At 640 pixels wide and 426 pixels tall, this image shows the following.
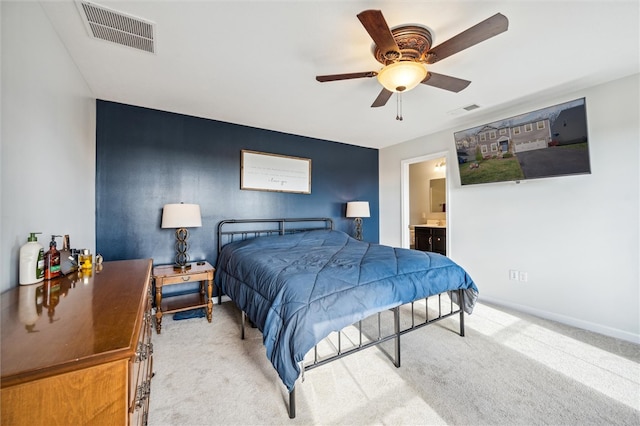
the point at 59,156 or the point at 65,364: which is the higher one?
the point at 59,156

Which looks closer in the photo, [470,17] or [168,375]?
[470,17]

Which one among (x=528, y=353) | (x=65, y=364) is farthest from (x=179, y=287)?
(x=528, y=353)

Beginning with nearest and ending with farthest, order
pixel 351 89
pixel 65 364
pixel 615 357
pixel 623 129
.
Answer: pixel 65 364 < pixel 615 357 < pixel 623 129 < pixel 351 89

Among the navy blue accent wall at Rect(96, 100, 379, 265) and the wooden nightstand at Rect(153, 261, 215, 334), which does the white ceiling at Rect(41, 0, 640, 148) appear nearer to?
the navy blue accent wall at Rect(96, 100, 379, 265)

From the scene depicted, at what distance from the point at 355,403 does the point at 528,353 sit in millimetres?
1659

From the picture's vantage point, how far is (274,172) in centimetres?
393

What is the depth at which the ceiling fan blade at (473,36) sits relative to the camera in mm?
1348

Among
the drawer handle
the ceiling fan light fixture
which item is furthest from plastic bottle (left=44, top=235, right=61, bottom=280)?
the ceiling fan light fixture

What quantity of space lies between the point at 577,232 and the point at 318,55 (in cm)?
319

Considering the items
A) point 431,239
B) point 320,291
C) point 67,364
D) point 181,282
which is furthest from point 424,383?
point 431,239

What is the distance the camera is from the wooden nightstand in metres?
2.61

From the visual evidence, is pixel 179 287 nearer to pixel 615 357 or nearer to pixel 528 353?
pixel 528 353

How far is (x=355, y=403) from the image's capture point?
5.46 ft

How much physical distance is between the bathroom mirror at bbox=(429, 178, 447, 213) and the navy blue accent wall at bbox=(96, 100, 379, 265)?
3.36 metres
